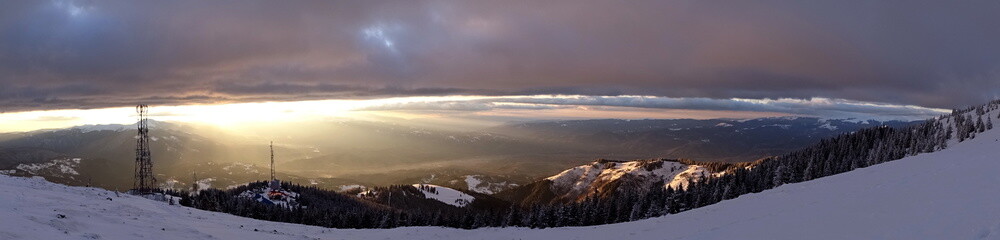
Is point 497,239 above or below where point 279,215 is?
above

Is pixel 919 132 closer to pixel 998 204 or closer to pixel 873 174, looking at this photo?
pixel 873 174

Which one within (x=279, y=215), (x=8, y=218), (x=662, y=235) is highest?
(x=8, y=218)

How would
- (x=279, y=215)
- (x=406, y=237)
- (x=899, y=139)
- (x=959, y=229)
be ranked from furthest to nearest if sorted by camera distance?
(x=899, y=139) < (x=279, y=215) < (x=406, y=237) < (x=959, y=229)

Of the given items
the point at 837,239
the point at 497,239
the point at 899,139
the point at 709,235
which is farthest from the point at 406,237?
the point at 899,139

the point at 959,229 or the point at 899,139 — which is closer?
the point at 959,229

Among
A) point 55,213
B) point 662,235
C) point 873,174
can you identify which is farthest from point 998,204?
point 55,213

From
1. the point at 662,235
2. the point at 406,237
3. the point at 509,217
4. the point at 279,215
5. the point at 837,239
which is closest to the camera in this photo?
the point at 837,239
